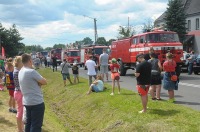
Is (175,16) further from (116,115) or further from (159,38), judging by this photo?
(116,115)

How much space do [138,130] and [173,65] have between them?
12.3 feet

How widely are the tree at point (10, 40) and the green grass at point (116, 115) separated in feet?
151

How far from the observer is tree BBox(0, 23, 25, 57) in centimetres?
6112

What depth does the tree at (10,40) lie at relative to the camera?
61125 millimetres

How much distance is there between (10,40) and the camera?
203 ft

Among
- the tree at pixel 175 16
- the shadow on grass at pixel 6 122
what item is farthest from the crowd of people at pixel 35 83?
the tree at pixel 175 16

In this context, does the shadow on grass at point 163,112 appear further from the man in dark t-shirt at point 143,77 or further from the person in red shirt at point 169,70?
the person in red shirt at point 169,70

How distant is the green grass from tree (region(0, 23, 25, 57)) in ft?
151

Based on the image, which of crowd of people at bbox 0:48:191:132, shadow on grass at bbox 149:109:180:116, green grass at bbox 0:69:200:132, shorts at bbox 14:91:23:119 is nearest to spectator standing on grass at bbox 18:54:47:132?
crowd of people at bbox 0:48:191:132

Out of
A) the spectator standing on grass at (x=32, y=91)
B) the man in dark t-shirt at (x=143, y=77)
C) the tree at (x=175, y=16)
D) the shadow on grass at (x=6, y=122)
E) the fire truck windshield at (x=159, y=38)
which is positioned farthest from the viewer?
the tree at (x=175, y=16)

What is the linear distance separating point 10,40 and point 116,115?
53.8 metres

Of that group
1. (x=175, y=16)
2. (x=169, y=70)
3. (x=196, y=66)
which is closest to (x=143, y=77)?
(x=169, y=70)

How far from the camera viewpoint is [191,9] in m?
56.6

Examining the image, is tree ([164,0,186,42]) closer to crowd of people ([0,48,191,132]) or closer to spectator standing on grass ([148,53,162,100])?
crowd of people ([0,48,191,132])
